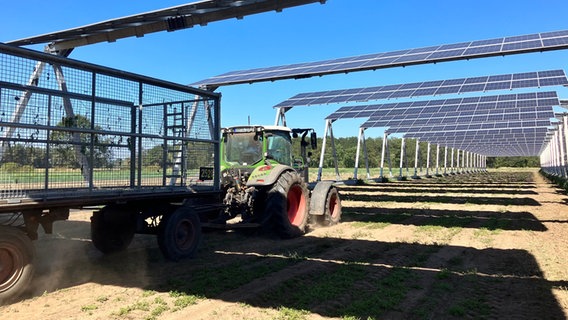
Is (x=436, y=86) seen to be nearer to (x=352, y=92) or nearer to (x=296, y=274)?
(x=352, y=92)

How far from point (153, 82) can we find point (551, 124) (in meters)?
32.4

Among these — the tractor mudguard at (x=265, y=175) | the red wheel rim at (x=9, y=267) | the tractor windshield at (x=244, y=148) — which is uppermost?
the tractor windshield at (x=244, y=148)

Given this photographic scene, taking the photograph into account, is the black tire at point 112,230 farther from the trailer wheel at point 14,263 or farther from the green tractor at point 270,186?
the trailer wheel at point 14,263

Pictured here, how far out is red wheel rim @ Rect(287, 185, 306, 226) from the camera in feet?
31.0

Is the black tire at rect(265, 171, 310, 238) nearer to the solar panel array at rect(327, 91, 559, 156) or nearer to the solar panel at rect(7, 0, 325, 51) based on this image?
the solar panel at rect(7, 0, 325, 51)

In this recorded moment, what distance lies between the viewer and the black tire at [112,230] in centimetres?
668

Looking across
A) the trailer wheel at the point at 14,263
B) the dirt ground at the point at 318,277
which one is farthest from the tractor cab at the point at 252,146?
the trailer wheel at the point at 14,263

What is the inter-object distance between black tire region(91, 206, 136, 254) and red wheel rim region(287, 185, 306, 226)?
366 cm

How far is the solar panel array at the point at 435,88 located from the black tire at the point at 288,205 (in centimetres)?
1114

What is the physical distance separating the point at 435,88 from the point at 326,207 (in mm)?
12434

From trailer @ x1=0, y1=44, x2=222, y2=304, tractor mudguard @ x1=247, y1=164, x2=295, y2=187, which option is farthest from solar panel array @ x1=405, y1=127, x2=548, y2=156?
trailer @ x1=0, y1=44, x2=222, y2=304

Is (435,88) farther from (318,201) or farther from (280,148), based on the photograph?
(280,148)

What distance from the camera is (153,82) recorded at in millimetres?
6438

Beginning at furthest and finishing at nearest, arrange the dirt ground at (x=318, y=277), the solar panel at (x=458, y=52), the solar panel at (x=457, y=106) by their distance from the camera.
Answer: the solar panel at (x=457, y=106)
the solar panel at (x=458, y=52)
the dirt ground at (x=318, y=277)
